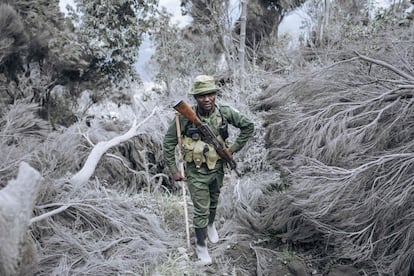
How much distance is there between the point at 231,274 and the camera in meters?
4.44

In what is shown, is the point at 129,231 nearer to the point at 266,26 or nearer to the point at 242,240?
the point at 242,240

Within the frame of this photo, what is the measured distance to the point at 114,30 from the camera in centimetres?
1334

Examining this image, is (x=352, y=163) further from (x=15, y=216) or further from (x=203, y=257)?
(x=15, y=216)

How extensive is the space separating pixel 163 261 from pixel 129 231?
1.99 feet

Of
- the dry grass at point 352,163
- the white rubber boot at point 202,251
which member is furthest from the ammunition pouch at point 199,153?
the dry grass at point 352,163

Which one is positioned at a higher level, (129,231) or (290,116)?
(290,116)

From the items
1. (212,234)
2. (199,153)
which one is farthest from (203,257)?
(199,153)

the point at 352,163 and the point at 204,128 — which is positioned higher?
the point at 204,128

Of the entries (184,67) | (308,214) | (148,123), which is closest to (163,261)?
(308,214)

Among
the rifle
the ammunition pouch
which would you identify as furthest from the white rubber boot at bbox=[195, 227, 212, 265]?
the rifle

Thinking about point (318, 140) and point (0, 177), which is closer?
point (0, 177)

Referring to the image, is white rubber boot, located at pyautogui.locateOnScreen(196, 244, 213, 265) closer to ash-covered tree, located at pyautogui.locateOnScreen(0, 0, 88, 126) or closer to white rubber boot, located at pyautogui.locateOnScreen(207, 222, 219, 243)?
white rubber boot, located at pyautogui.locateOnScreen(207, 222, 219, 243)

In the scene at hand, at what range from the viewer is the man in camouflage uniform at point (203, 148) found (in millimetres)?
4008

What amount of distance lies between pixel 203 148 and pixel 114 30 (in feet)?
34.4
